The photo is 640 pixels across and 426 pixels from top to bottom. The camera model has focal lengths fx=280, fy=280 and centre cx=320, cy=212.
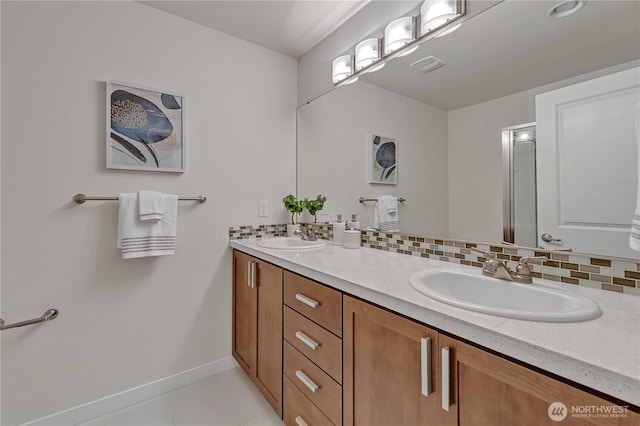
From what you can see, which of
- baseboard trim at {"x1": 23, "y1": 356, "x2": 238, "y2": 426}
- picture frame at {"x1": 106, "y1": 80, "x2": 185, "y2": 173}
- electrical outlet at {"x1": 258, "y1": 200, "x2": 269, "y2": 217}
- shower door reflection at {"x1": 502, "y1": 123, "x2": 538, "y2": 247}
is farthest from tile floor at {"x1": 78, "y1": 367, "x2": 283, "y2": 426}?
shower door reflection at {"x1": 502, "y1": 123, "x2": 538, "y2": 247}

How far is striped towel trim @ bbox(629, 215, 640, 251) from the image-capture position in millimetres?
773

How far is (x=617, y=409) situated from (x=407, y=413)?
0.47m

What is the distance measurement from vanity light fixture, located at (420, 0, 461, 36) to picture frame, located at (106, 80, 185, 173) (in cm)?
143

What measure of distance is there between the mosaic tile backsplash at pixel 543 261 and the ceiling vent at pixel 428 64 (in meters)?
0.85

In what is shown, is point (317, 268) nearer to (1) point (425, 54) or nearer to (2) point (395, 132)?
(2) point (395, 132)

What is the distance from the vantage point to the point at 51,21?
1405 mm

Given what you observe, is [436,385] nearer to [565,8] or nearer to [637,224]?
[637,224]

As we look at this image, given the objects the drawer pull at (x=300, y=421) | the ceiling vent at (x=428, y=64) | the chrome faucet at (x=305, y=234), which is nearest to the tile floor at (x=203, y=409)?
the drawer pull at (x=300, y=421)

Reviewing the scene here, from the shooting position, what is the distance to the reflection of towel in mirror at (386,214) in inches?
61.8

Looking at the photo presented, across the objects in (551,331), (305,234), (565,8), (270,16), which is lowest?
(551,331)

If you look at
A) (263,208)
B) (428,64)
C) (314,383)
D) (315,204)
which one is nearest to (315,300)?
(314,383)

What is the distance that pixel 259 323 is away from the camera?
1.59 metres

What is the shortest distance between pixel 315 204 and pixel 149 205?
3.38ft

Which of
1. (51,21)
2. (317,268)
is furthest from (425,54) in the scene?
(51,21)
